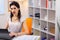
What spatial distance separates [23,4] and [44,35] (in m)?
1.52

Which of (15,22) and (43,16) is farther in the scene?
(43,16)

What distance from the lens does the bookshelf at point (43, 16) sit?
3990 mm

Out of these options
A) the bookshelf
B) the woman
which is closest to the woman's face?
the woman

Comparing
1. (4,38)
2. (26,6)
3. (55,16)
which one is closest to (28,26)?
(4,38)

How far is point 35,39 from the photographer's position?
2.29 meters

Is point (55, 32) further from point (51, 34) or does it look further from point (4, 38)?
point (4, 38)

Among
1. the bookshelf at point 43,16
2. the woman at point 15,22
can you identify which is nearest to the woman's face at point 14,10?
the woman at point 15,22

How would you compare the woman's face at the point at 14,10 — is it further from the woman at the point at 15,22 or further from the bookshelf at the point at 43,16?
the bookshelf at the point at 43,16

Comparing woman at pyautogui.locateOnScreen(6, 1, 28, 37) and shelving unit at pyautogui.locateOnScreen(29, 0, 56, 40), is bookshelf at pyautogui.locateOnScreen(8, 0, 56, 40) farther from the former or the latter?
woman at pyautogui.locateOnScreen(6, 1, 28, 37)

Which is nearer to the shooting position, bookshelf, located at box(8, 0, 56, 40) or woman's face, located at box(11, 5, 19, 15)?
woman's face, located at box(11, 5, 19, 15)

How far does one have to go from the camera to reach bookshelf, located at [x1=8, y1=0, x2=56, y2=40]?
157 inches

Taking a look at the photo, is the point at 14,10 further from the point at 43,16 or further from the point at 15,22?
the point at 43,16

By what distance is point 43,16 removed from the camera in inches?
172

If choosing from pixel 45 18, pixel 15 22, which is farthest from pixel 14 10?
pixel 45 18
